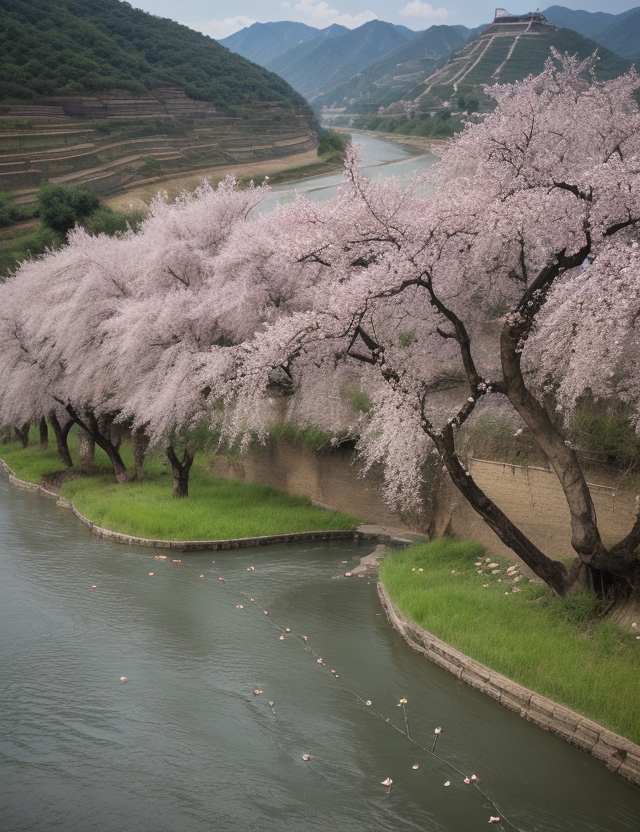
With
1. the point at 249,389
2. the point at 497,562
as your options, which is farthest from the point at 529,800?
the point at 249,389

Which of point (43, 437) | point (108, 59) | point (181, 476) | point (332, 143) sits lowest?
point (43, 437)

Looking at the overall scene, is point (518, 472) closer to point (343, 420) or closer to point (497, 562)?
point (497, 562)

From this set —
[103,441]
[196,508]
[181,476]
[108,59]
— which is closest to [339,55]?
[108,59]

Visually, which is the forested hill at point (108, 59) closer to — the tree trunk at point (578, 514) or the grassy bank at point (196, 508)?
the grassy bank at point (196, 508)

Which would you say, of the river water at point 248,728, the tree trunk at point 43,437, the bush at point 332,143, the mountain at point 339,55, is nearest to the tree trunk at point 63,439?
the tree trunk at point 43,437

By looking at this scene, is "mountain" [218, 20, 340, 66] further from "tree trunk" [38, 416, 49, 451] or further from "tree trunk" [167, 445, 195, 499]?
"tree trunk" [167, 445, 195, 499]

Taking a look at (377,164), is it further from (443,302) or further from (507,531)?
(507,531)
